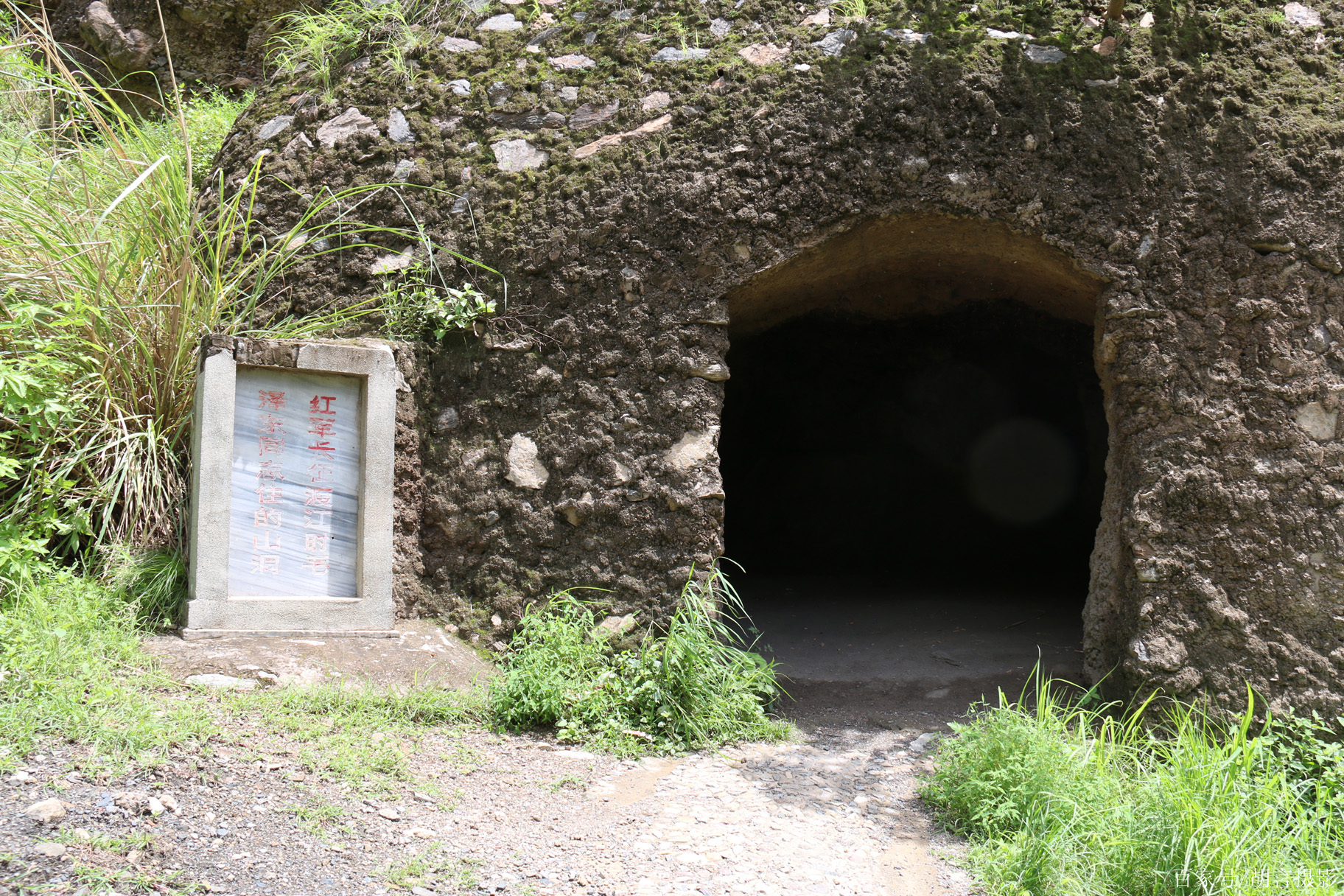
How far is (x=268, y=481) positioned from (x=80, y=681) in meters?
0.98

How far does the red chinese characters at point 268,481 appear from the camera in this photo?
336 centimetres

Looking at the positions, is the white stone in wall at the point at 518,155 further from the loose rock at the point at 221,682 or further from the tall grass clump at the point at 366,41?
the loose rock at the point at 221,682

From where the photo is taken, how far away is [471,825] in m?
2.37

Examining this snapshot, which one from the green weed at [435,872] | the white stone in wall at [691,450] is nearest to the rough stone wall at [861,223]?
the white stone in wall at [691,450]

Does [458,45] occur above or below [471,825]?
above

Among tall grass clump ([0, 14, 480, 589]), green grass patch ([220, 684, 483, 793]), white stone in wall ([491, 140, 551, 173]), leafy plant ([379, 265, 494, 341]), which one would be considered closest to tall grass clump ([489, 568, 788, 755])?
green grass patch ([220, 684, 483, 793])

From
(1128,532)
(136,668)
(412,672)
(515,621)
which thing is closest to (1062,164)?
(1128,532)

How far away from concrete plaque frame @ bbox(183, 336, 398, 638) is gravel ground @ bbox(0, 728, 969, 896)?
76 centimetres

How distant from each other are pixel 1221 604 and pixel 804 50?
106 inches

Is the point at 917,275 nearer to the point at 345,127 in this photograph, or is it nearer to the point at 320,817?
the point at 345,127

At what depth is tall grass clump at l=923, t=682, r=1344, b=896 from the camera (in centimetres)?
230

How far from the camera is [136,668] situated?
2.88 m

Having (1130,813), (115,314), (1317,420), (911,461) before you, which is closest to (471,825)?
(1130,813)

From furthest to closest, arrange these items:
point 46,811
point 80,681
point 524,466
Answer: point 524,466 < point 80,681 < point 46,811
